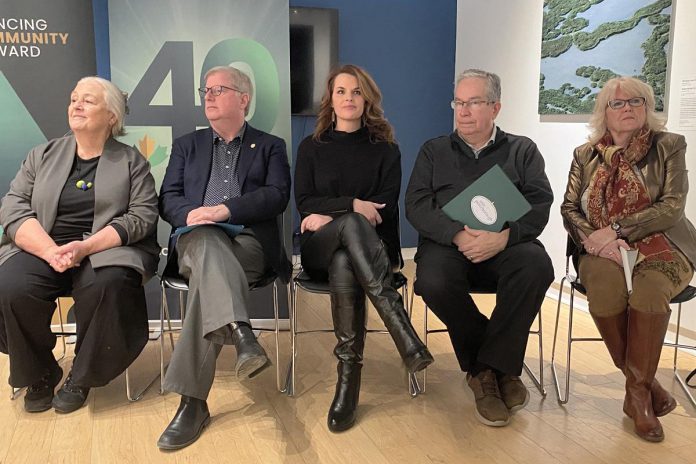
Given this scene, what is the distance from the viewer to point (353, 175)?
113 inches

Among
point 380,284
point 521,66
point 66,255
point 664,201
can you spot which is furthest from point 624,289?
point 521,66

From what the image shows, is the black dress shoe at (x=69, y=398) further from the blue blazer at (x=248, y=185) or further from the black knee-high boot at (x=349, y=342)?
the black knee-high boot at (x=349, y=342)

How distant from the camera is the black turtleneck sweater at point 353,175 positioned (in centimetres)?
288

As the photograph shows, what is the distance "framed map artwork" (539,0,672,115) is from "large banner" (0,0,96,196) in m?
2.98

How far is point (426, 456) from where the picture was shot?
2.23m

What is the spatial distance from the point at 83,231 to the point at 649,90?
8.26ft

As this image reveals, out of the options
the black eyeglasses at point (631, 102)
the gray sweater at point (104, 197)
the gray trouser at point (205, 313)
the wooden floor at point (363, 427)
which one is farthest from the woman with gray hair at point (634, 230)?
the gray sweater at point (104, 197)

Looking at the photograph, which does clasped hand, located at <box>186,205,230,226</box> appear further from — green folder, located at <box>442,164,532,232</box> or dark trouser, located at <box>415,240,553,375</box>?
green folder, located at <box>442,164,532,232</box>

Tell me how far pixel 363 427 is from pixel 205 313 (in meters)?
0.76

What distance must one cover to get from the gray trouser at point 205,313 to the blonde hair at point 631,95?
5.54 ft

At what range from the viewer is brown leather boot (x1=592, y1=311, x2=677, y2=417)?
2475mm

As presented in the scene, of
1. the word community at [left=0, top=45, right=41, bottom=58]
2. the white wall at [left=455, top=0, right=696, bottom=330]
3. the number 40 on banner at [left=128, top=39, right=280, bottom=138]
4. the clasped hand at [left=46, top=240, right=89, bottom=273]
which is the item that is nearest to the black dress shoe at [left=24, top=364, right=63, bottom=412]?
the clasped hand at [left=46, top=240, right=89, bottom=273]

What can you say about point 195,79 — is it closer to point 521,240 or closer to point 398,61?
point 521,240

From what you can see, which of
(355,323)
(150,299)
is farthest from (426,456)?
(150,299)
